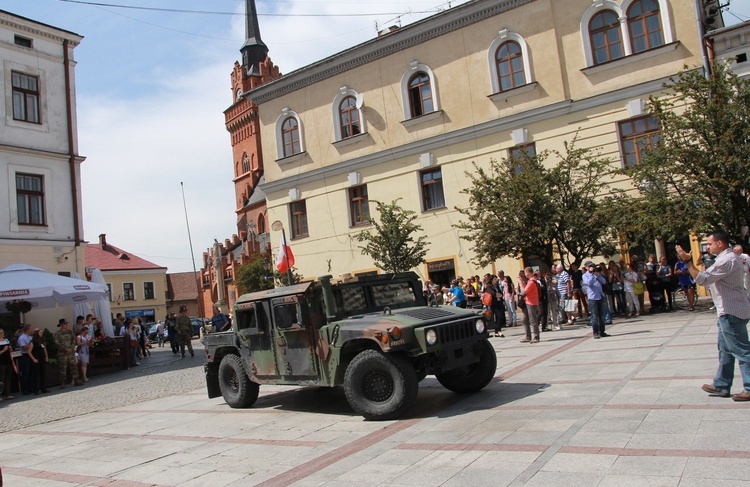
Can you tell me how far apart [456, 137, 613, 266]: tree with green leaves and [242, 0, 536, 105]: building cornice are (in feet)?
26.6

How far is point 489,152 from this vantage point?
23.9 m

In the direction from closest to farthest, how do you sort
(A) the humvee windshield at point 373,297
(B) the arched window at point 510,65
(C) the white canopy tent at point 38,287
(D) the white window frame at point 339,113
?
(A) the humvee windshield at point 373,297
(C) the white canopy tent at point 38,287
(B) the arched window at point 510,65
(D) the white window frame at point 339,113

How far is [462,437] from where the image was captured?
249 inches

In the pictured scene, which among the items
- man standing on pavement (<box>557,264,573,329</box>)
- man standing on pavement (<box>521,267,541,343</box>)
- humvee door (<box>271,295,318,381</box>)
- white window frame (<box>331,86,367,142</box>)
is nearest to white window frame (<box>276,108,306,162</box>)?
white window frame (<box>331,86,367,142</box>)

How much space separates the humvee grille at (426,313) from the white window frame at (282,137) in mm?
21765

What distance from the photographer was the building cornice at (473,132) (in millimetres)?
21266

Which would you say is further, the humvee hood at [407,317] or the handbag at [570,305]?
the handbag at [570,305]

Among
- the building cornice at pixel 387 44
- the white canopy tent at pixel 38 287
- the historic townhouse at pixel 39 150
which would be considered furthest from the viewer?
the building cornice at pixel 387 44

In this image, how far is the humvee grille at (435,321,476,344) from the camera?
7.65 meters

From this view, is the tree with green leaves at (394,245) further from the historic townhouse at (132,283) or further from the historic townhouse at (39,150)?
the historic townhouse at (132,283)

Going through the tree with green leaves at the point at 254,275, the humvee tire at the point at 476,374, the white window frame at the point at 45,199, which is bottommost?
the humvee tire at the point at 476,374

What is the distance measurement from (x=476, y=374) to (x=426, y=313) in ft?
3.95

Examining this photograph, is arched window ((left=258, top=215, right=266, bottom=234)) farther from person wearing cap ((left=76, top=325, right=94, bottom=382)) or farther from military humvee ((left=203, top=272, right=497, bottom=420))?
military humvee ((left=203, top=272, right=497, bottom=420))

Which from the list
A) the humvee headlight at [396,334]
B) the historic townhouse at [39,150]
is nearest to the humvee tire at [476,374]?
the humvee headlight at [396,334]
